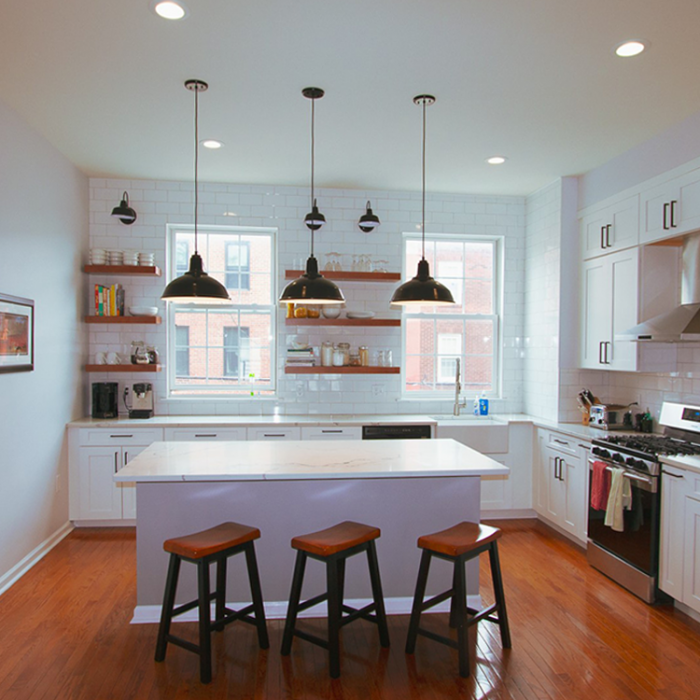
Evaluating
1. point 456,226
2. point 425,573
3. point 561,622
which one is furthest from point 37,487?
point 456,226

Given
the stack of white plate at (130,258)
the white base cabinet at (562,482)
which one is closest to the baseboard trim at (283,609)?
the white base cabinet at (562,482)

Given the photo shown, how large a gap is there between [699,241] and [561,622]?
2.59m

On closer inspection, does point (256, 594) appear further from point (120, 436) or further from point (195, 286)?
point (120, 436)

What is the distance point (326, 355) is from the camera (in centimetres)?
543

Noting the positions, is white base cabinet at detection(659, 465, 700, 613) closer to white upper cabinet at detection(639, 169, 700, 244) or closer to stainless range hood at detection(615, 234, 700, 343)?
stainless range hood at detection(615, 234, 700, 343)

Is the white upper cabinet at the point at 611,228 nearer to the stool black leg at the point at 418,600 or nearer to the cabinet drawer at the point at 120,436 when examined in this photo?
the stool black leg at the point at 418,600

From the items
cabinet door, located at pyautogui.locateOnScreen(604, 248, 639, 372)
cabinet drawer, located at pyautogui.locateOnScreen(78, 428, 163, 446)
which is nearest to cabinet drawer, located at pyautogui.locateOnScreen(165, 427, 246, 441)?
cabinet drawer, located at pyautogui.locateOnScreen(78, 428, 163, 446)

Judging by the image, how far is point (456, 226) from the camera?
18.9 ft

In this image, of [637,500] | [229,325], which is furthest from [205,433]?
[637,500]

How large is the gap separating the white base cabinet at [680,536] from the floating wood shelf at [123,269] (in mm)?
4281

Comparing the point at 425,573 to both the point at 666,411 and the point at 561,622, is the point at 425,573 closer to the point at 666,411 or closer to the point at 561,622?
the point at 561,622

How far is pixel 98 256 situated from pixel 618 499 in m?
4.57

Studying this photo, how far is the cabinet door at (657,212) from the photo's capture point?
391 cm

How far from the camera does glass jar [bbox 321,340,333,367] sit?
5.41m
